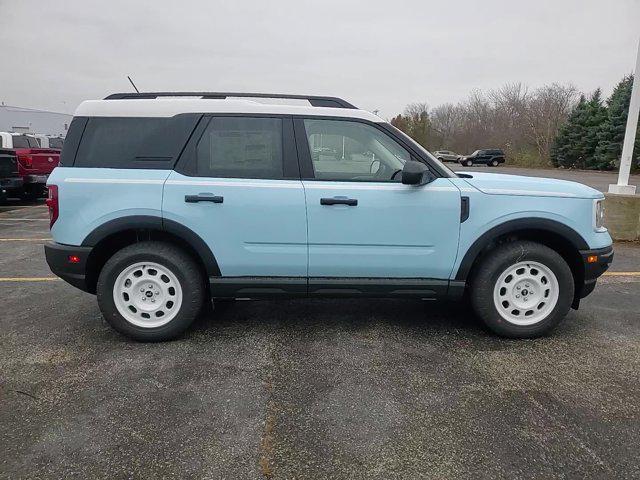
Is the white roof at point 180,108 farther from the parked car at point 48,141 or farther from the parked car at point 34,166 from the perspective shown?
the parked car at point 48,141

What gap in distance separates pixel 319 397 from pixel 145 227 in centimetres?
187

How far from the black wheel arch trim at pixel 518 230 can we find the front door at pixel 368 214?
0.13 metres

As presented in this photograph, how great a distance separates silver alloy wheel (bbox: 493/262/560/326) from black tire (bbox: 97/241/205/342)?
2443 mm

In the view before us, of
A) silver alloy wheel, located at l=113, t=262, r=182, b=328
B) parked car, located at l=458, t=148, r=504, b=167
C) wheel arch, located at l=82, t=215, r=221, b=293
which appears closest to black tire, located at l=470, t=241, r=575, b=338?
wheel arch, located at l=82, t=215, r=221, b=293

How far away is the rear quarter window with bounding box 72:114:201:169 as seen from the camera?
3625 mm

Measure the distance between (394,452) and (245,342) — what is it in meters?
1.71

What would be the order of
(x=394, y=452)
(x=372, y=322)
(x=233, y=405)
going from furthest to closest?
(x=372, y=322) < (x=233, y=405) < (x=394, y=452)

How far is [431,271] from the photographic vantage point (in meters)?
3.72

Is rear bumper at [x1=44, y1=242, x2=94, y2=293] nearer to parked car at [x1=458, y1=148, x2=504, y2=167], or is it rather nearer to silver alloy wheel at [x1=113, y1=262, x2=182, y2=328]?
silver alloy wheel at [x1=113, y1=262, x2=182, y2=328]

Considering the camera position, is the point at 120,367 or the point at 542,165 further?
the point at 542,165

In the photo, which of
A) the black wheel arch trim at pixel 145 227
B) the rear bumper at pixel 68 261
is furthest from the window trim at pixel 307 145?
the rear bumper at pixel 68 261

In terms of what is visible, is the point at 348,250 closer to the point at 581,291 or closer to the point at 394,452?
the point at 394,452

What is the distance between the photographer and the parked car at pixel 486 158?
153 ft

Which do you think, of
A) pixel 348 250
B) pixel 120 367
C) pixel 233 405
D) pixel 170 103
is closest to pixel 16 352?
pixel 120 367
